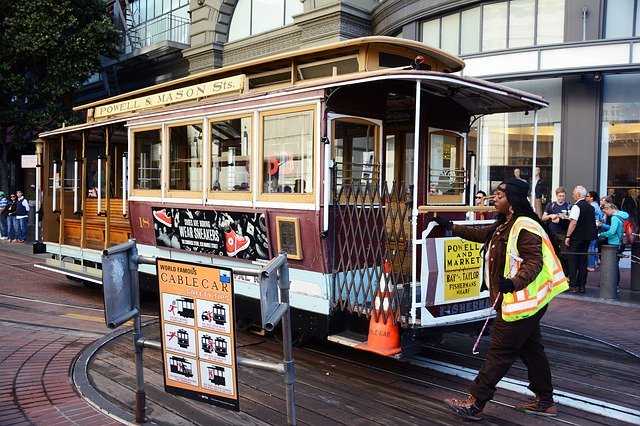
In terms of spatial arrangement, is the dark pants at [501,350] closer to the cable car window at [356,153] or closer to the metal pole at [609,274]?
the cable car window at [356,153]

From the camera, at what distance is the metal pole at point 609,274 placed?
10242mm

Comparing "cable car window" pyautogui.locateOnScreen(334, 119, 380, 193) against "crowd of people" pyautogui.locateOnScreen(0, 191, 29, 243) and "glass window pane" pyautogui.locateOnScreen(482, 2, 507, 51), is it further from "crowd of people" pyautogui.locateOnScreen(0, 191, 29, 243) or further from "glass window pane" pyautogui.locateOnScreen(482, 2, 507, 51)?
"crowd of people" pyautogui.locateOnScreen(0, 191, 29, 243)

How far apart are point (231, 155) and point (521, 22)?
10330 mm

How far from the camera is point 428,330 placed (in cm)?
570

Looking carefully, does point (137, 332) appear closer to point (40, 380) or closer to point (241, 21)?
point (40, 380)

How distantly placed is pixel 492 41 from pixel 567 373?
35.3ft

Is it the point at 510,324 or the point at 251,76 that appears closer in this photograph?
the point at 510,324

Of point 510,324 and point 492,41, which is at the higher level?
point 492,41

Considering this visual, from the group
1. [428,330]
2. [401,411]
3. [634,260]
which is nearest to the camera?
[401,411]

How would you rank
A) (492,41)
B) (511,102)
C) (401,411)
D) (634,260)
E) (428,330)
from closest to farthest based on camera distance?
(401,411), (428,330), (511,102), (634,260), (492,41)

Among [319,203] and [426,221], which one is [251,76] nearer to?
[319,203]

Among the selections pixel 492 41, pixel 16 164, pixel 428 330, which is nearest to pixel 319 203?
pixel 428 330

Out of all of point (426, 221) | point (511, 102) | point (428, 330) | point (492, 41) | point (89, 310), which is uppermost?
point (492, 41)

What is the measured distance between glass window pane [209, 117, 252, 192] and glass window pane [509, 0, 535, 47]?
10.0 m
